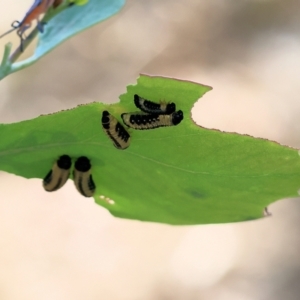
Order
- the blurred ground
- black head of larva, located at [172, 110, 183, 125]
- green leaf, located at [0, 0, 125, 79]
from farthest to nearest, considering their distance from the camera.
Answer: the blurred ground, black head of larva, located at [172, 110, 183, 125], green leaf, located at [0, 0, 125, 79]

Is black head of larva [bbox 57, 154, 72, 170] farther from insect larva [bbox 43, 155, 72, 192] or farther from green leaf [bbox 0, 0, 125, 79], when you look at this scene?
green leaf [bbox 0, 0, 125, 79]

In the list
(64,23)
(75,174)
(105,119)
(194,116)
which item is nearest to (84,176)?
(75,174)

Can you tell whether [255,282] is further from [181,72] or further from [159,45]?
[159,45]

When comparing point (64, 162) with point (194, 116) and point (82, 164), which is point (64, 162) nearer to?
point (82, 164)

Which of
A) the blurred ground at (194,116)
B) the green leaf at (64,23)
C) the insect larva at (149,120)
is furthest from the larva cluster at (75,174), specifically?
the blurred ground at (194,116)

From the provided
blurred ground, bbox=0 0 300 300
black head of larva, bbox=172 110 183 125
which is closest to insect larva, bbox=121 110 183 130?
black head of larva, bbox=172 110 183 125

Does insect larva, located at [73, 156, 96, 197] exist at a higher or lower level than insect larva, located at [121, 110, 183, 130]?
lower

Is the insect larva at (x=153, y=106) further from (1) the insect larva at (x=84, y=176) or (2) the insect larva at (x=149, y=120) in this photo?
(1) the insect larva at (x=84, y=176)
